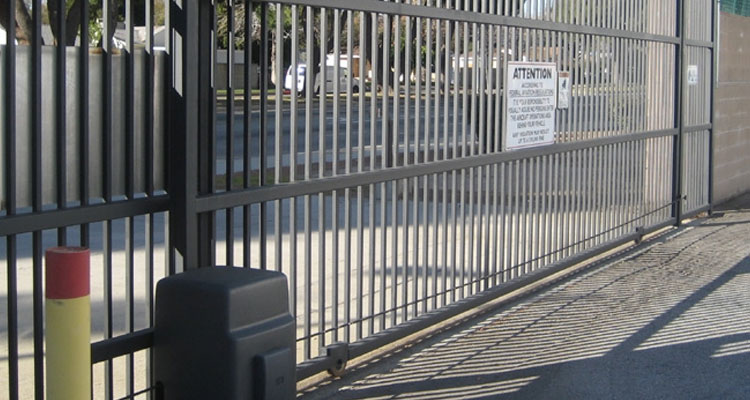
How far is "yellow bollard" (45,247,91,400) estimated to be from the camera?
3096 mm

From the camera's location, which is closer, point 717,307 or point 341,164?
point 341,164

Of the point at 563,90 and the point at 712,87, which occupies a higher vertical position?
the point at 712,87

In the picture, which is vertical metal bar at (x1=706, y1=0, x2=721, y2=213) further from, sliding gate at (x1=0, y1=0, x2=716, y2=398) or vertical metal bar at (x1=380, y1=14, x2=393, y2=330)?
vertical metal bar at (x1=380, y1=14, x2=393, y2=330)

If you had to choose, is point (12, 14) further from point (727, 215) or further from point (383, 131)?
point (727, 215)

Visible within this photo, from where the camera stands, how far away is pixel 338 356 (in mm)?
6168

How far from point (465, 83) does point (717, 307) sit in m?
2.59

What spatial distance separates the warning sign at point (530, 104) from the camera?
8.33 metres

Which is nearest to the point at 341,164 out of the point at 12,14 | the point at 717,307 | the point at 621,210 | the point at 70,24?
the point at 70,24

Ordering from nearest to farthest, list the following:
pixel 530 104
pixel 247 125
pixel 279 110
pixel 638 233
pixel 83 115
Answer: pixel 83 115 → pixel 247 125 → pixel 279 110 → pixel 530 104 → pixel 638 233

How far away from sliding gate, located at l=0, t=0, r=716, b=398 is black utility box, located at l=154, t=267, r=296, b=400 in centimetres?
50

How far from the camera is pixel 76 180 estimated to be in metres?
4.49

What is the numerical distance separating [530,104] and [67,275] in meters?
6.00

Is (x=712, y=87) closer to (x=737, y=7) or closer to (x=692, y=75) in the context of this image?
(x=692, y=75)

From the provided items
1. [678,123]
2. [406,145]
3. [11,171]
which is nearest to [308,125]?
[406,145]
